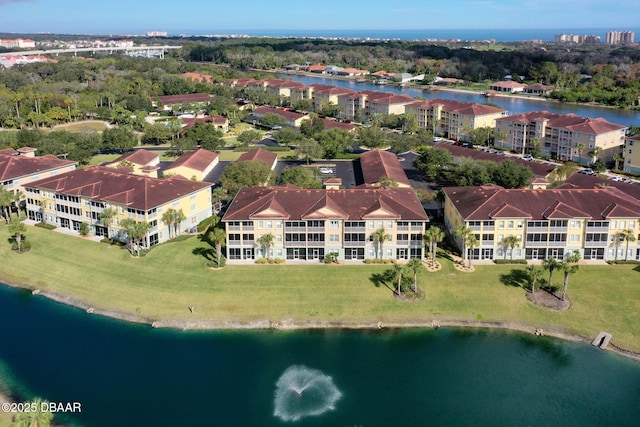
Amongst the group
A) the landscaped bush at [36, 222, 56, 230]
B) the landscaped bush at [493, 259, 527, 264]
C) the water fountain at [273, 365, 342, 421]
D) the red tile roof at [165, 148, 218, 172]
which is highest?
the red tile roof at [165, 148, 218, 172]

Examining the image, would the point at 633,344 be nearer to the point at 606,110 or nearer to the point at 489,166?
the point at 489,166

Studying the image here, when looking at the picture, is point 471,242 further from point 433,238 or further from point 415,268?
point 415,268

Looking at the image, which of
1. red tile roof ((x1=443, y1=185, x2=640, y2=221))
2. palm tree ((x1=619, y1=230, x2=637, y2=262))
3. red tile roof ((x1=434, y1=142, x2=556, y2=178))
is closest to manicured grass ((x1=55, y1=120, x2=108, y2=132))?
red tile roof ((x1=434, y1=142, x2=556, y2=178))

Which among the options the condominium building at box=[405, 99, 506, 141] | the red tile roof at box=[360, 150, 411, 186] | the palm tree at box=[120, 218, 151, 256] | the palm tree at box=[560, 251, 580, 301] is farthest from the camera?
the condominium building at box=[405, 99, 506, 141]

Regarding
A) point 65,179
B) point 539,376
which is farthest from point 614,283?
point 65,179

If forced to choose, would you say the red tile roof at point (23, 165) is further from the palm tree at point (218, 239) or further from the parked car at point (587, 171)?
the parked car at point (587, 171)

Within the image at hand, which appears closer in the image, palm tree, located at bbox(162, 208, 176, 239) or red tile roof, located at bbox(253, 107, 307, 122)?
palm tree, located at bbox(162, 208, 176, 239)

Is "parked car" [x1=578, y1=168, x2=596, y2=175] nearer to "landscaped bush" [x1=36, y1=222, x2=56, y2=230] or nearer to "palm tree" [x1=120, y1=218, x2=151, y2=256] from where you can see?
"palm tree" [x1=120, y1=218, x2=151, y2=256]
